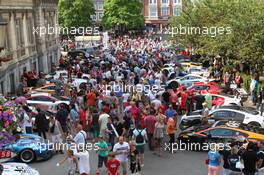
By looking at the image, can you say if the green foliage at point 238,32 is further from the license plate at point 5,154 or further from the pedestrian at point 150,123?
the license plate at point 5,154

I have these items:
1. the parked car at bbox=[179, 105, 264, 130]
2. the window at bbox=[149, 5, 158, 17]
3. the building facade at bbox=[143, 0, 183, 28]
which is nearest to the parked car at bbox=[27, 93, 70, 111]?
the parked car at bbox=[179, 105, 264, 130]

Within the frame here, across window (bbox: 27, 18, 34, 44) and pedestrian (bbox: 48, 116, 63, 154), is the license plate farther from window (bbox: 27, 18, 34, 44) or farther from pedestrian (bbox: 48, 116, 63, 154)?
A: window (bbox: 27, 18, 34, 44)

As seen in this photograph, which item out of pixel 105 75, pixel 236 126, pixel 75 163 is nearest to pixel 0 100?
pixel 75 163

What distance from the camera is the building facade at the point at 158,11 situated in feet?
319

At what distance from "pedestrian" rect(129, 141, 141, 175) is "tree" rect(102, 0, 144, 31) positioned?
235 feet

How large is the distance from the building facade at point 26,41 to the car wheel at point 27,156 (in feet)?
28.4

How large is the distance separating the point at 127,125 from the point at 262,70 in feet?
46.6

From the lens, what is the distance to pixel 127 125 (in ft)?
55.5

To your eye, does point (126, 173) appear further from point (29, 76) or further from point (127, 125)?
point (29, 76)

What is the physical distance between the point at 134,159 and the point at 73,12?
69.2m

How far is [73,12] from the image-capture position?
266 ft

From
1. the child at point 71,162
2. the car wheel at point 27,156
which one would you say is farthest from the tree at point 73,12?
the child at point 71,162

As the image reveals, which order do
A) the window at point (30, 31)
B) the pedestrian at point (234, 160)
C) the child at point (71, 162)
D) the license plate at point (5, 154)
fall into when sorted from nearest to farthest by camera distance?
the pedestrian at point (234, 160), the child at point (71, 162), the license plate at point (5, 154), the window at point (30, 31)

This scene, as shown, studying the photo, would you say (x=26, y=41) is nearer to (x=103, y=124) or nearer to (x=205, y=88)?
(x=205, y=88)
